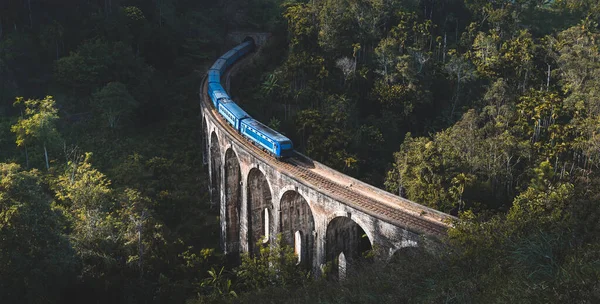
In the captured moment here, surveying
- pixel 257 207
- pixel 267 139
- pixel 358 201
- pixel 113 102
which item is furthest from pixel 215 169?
pixel 358 201

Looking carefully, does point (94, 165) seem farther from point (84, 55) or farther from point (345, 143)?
point (345, 143)

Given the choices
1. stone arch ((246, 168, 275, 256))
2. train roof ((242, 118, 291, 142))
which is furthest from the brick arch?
stone arch ((246, 168, 275, 256))

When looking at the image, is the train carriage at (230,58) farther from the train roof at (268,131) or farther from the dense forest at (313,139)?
the train roof at (268,131)

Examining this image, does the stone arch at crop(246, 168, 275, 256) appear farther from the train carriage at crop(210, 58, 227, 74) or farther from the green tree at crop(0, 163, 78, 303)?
the train carriage at crop(210, 58, 227, 74)

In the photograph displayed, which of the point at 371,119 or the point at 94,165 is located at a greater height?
the point at 371,119

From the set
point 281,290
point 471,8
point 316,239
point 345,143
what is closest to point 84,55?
point 345,143

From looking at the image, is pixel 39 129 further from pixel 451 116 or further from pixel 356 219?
pixel 451 116

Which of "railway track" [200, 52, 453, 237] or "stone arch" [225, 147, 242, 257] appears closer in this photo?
"railway track" [200, 52, 453, 237]
